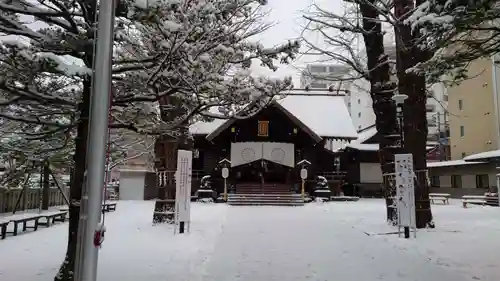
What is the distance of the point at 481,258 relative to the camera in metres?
7.49

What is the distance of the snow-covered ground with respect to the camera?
663 centimetres

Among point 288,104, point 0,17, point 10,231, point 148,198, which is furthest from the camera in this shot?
point 288,104

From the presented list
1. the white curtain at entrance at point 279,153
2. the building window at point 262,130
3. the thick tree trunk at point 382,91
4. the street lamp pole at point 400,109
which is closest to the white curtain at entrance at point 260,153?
the white curtain at entrance at point 279,153

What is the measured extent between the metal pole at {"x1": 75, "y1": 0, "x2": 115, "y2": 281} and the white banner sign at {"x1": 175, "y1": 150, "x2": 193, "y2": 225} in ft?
24.3

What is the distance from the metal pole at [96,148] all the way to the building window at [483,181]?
28.1m

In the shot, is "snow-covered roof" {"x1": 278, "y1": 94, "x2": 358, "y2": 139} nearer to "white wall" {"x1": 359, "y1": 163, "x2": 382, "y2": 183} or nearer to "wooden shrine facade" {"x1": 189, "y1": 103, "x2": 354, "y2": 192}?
"wooden shrine facade" {"x1": 189, "y1": 103, "x2": 354, "y2": 192}

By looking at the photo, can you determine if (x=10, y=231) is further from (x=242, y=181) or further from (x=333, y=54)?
(x=242, y=181)

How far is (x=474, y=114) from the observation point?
30.5m

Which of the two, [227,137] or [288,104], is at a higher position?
[288,104]

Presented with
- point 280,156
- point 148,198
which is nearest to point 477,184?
point 280,156

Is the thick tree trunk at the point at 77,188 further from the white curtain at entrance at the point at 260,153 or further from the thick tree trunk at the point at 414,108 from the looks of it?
the white curtain at entrance at the point at 260,153

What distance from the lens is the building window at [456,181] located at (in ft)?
97.7

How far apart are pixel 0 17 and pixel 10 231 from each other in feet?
32.4

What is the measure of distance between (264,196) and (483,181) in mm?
14464
